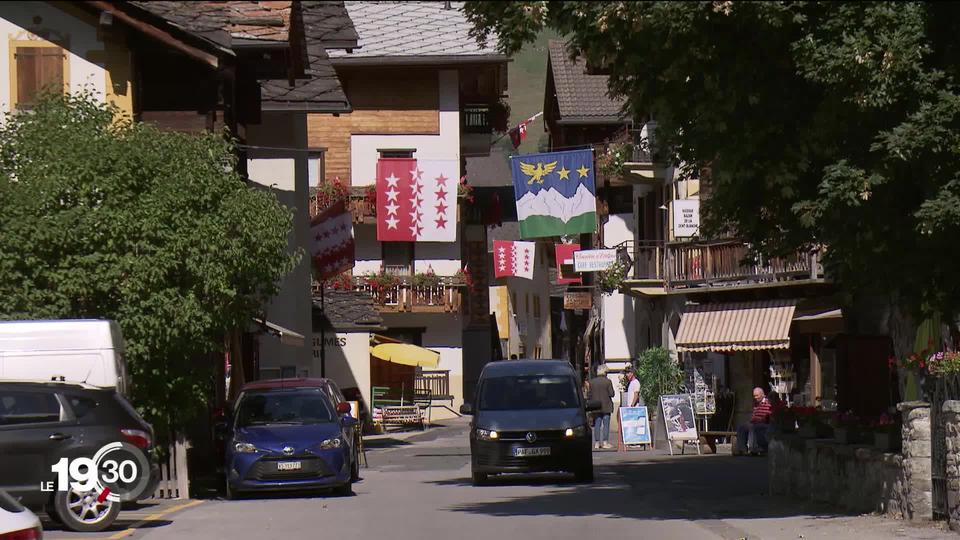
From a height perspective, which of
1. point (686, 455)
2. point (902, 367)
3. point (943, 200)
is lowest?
point (686, 455)

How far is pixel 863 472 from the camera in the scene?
1916cm

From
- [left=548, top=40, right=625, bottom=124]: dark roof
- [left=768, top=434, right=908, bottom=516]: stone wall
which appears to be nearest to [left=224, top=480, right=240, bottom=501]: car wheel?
[left=768, top=434, right=908, bottom=516]: stone wall

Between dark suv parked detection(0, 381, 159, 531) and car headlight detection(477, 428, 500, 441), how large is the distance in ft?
27.1

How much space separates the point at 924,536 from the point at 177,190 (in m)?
12.2

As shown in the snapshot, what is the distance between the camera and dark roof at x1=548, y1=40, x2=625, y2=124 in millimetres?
70250

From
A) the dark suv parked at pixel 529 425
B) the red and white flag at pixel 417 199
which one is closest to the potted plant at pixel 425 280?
the red and white flag at pixel 417 199

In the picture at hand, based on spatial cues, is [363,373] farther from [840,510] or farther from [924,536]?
[924,536]

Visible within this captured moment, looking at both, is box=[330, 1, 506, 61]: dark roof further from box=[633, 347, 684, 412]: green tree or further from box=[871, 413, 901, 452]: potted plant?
box=[871, 413, 901, 452]: potted plant

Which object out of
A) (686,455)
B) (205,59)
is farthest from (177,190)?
(686,455)

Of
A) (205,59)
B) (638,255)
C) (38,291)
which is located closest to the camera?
(38,291)

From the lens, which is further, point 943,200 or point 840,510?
point 840,510

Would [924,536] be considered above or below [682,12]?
below

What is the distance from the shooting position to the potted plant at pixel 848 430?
20.2 m

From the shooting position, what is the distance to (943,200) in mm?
16797
